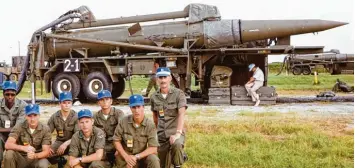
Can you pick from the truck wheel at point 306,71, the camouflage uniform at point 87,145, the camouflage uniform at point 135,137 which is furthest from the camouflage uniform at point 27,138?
the truck wheel at point 306,71

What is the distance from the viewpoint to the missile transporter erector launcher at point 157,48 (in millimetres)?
14633

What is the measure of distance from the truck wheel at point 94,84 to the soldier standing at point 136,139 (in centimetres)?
985

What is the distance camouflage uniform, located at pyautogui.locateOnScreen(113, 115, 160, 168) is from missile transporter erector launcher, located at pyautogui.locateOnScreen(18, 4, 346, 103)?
893 centimetres

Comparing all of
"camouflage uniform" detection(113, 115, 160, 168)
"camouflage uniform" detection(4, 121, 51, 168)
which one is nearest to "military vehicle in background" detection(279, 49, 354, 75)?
"camouflage uniform" detection(113, 115, 160, 168)

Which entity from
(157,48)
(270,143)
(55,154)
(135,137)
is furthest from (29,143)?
(157,48)

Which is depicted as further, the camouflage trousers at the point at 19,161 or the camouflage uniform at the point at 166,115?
the camouflage uniform at the point at 166,115

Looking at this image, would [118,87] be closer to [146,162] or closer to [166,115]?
[166,115]

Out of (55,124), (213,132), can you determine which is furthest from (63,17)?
(55,124)

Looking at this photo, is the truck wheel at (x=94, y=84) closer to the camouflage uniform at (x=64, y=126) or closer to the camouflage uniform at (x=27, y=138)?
the camouflage uniform at (x=64, y=126)

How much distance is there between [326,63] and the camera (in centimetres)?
3581

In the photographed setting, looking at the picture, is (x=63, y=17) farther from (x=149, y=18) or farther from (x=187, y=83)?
(x=187, y=83)

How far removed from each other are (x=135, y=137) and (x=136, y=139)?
27 millimetres

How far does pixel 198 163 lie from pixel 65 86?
10.0 metres

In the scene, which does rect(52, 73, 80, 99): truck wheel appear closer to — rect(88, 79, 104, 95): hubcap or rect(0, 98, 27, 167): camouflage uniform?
rect(88, 79, 104, 95): hubcap
